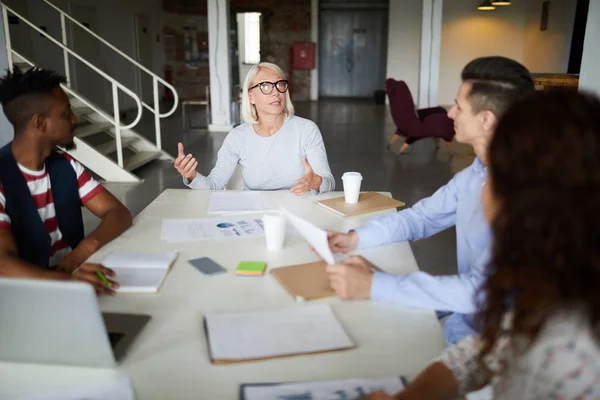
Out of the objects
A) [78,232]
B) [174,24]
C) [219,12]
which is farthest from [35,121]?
[174,24]

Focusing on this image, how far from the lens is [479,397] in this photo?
4.16ft

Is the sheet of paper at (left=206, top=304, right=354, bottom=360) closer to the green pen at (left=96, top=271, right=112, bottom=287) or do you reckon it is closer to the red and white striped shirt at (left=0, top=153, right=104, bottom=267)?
the green pen at (left=96, top=271, right=112, bottom=287)

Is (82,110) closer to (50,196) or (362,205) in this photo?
(50,196)

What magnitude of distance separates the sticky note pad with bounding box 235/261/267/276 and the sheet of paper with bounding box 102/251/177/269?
0.68 ft

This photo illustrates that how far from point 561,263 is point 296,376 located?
52 centimetres

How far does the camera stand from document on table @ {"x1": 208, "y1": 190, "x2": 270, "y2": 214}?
2.05m

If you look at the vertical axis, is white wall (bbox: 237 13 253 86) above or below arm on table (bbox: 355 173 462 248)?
above

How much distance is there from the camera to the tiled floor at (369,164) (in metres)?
3.83

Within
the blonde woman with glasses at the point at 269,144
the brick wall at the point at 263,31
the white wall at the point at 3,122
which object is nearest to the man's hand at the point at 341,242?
the blonde woman with glasses at the point at 269,144

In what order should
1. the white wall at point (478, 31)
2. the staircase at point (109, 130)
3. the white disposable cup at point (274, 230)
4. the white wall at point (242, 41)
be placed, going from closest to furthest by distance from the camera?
the white disposable cup at point (274, 230)
the staircase at point (109, 130)
the white wall at point (478, 31)
the white wall at point (242, 41)

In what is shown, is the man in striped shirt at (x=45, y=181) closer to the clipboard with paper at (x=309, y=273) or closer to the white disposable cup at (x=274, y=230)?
the white disposable cup at (x=274, y=230)

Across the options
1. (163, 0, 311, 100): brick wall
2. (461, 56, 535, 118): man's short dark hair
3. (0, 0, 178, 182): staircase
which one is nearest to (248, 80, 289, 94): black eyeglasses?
(461, 56, 535, 118): man's short dark hair

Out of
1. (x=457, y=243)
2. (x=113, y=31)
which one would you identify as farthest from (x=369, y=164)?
(x=113, y=31)

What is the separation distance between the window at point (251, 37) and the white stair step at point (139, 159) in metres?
7.44
